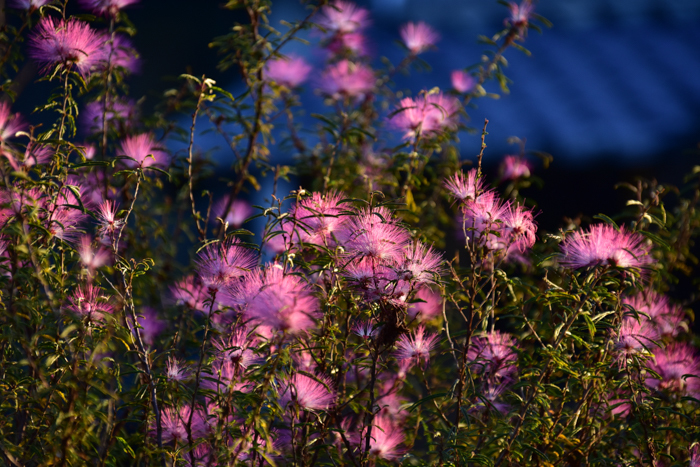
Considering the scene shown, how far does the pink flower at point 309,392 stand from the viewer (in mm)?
1497

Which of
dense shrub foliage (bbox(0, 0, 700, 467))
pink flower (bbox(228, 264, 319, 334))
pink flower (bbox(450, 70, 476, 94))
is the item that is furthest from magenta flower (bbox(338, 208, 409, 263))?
pink flower (bbox(450, 70, 476, 94))

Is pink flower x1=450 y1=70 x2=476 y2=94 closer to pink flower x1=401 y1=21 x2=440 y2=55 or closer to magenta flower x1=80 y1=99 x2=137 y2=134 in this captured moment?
pink flower x1=401 y1=21 x2=440 y2=55

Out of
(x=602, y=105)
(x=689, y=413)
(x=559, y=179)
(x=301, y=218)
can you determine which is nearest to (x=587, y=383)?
(x=689, y=413)

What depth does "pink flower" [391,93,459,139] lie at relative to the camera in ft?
6.93

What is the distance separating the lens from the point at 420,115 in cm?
212

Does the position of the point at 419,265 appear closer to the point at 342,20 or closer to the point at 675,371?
the point at 675,371

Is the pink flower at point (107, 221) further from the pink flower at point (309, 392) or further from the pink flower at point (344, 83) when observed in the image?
the pink flower at point (344, 83)

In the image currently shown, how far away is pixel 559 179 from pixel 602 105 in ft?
3.63

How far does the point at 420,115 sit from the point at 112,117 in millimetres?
1390

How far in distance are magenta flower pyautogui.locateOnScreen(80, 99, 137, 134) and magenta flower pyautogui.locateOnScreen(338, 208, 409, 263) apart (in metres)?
1.44

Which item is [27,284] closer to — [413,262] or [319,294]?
[319,294]

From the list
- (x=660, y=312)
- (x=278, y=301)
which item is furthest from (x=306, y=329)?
(x=660, y=312)

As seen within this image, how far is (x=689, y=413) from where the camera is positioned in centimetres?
192

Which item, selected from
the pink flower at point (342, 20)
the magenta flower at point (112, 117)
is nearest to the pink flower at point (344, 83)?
the pink flower at point (342, 20)
